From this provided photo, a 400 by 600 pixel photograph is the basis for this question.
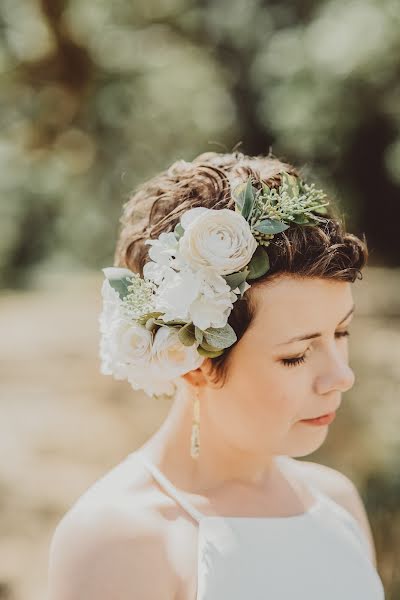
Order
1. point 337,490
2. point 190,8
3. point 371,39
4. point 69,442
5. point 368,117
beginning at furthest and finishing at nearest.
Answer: point 190,8, point 368,117, point 371,39, point 69,442, point 337,490

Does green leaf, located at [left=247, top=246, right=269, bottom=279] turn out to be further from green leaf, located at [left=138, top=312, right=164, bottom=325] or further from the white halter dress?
the white halter dress

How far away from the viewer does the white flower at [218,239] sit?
1594mm

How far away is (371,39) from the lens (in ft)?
24.1

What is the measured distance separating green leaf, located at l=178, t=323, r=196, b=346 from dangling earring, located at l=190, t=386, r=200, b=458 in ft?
0.59

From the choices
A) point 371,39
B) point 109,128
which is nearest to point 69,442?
point 371,39

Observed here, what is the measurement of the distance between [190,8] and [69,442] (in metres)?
7.10

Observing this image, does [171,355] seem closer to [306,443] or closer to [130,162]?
[306,443]

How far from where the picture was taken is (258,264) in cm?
163

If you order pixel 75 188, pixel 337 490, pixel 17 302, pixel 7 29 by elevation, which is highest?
pixel 7 29

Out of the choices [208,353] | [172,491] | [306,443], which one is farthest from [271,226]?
[172,491]

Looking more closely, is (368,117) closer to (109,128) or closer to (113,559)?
(109,128)

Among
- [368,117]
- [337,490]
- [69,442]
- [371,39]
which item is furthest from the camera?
[368,117]

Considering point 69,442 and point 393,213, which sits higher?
point 393,213

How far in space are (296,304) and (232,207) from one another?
10.6 inches
